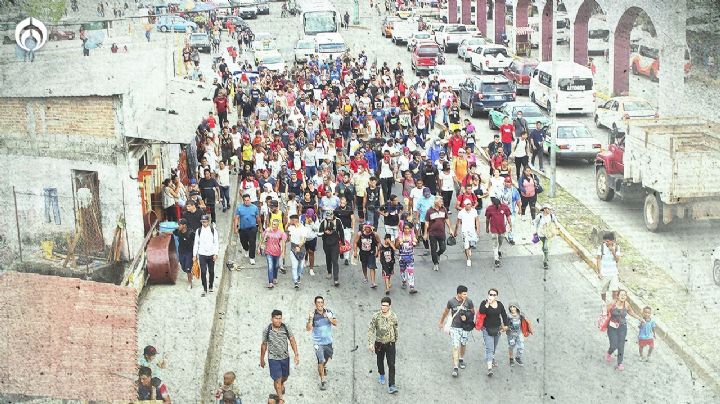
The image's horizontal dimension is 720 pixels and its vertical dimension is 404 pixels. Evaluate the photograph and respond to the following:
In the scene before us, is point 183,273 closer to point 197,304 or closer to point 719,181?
point 197,304

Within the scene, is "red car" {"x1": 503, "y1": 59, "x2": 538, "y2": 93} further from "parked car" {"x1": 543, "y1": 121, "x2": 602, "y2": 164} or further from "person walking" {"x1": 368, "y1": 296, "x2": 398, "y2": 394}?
"person walking" {"x1": 368, "y1": 296, "x2": 398, "y2": 394}

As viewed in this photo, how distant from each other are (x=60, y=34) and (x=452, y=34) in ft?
79.9

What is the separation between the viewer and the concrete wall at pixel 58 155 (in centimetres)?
1839

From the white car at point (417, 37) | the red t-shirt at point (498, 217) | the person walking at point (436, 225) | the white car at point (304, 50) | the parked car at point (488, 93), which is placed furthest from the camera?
the white car at point (417, 37)

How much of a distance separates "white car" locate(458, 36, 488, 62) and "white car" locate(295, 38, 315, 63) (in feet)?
24.8

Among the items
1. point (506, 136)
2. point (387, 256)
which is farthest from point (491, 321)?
point (506, 136)

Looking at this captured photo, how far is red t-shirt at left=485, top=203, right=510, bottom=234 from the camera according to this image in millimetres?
19312

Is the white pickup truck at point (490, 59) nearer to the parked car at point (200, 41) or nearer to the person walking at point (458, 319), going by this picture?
the parked car at point (200, 41)

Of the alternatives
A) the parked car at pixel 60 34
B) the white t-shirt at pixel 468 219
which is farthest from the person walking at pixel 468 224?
the parked car at pixel 60 34

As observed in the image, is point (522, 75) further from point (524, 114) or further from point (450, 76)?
point (524, 114)

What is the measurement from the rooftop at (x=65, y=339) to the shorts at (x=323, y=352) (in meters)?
2.94

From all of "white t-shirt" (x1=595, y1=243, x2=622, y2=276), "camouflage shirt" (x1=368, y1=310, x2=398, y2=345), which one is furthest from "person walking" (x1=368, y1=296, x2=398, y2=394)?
"white t-shirt" (x1=595, y1=243, x2=622, y2=276)

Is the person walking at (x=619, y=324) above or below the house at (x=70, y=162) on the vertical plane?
below

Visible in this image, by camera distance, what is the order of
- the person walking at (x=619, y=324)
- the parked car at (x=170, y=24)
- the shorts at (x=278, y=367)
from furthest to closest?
the parked car at (x=170, y=24) < the person walking at (x=619, y=324) < the shorts at (x=278, y=367)
